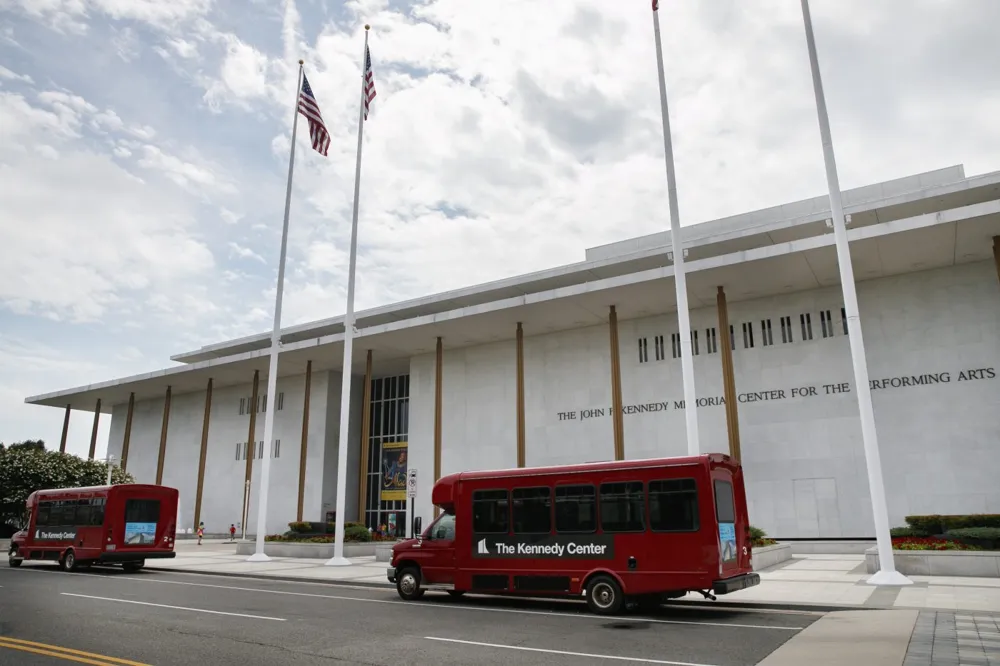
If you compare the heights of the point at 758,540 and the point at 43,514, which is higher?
the point at 43,514

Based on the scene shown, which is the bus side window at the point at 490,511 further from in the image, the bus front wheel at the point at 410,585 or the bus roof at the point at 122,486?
the bus roof at the point at 122,486

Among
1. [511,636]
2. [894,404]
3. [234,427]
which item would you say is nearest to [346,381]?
[511,636]

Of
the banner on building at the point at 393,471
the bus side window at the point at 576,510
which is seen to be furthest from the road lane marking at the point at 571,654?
the banner on building at the point at 393,471

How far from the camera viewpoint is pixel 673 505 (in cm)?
1335

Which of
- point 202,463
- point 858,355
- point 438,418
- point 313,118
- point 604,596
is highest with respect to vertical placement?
point 313,118

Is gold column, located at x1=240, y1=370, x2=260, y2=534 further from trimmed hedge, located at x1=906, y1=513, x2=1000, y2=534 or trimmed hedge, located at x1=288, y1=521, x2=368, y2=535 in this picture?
trimmed hedge, located at x1=906, y1=513, x2=1000, y2=534

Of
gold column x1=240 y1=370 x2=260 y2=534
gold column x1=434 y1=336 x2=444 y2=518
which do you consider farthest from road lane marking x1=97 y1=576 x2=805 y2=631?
gold column x1=240 y1=370 x2=260 y2=534

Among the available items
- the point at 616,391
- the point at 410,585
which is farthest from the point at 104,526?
the point at 616,391

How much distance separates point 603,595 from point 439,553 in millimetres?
4076

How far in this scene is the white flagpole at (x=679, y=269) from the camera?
68.1 feet

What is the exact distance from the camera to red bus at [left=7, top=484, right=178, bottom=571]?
2342 centimetres

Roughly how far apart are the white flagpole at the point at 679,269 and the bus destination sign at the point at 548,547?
7.39 metres

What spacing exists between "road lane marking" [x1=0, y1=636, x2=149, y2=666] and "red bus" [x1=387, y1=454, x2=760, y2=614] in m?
7.91

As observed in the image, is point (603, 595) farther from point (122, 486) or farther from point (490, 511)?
point (122, 486)
